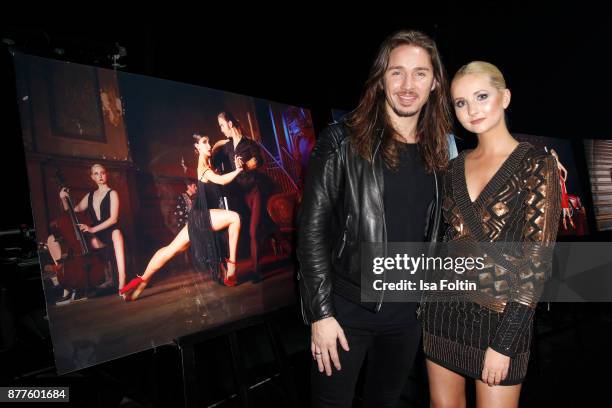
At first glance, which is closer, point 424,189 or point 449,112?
point 424,189

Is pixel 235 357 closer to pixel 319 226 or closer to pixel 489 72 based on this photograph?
pixel 319 226

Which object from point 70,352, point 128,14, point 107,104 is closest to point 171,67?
point 128,14

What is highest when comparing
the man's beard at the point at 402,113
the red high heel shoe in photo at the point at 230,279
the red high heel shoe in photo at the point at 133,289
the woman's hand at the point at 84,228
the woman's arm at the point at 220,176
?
the man's beard at the point at 402,113

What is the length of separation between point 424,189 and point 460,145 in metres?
3.14

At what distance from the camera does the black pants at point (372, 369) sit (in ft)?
4.47

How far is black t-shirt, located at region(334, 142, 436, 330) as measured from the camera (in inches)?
53.5

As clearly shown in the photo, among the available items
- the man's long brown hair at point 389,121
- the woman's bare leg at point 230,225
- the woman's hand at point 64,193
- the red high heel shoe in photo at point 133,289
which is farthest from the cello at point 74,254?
the man's long brown hair at point 389,121

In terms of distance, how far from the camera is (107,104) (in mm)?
1630

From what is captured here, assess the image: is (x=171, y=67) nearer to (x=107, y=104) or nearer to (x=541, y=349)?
(x=107, y=104)

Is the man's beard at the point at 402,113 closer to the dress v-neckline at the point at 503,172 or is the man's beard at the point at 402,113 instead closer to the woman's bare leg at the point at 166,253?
the dress v-neckline at the point at 503,172

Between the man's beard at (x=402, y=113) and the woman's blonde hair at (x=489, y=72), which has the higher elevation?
the woman's blonde hair at (x=489, y=72)

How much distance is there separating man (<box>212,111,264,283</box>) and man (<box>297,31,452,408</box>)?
797mm

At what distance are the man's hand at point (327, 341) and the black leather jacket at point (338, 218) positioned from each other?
Answer: 3 cm

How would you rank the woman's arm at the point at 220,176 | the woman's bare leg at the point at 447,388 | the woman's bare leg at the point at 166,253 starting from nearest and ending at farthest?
Result: the woman's bare leg at the point at 447,388 → the woman's bare leg at the point at 166,253 → the woman's arm at the point at 220,176
